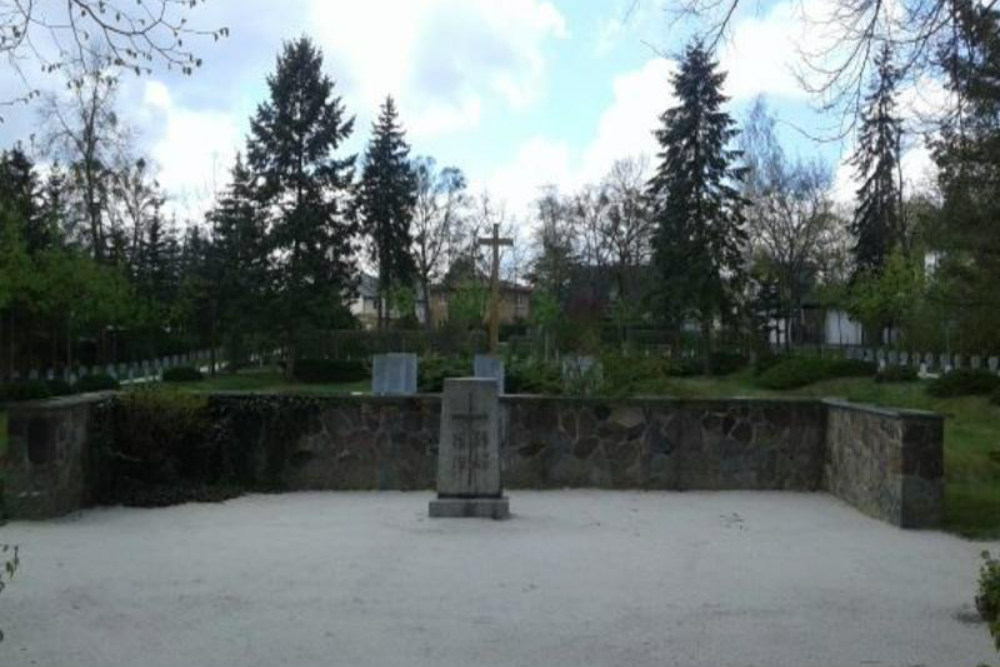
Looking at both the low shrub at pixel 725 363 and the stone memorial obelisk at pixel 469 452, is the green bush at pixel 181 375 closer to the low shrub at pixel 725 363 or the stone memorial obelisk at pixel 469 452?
the low shrub at pixel 725 363

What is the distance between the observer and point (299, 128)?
4916cm

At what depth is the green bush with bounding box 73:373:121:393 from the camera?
110 feet

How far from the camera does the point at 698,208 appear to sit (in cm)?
5044

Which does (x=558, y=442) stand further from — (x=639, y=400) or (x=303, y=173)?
(x=303, y=173)

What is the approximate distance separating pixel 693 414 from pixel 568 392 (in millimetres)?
3084

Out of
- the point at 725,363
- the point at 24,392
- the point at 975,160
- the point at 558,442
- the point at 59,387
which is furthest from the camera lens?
the point at 725,363

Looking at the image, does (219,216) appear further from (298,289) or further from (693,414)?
(693,414)

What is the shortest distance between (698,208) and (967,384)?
21663 millimetres

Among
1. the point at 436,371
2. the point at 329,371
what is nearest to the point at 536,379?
the point at 436,371

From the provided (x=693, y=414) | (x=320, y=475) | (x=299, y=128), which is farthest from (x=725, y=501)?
(x=299, y=128)

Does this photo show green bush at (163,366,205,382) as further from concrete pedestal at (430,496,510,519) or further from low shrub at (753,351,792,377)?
concrete pedestal at (430,496,510,519)

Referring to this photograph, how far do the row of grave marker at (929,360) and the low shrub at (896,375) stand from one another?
1.04 metres

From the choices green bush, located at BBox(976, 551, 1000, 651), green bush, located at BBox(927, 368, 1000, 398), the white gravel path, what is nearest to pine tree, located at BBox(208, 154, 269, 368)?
green bush, located at BBox(927, 368, 1000, 398)

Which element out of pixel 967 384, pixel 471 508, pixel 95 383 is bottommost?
pixel 471 508
